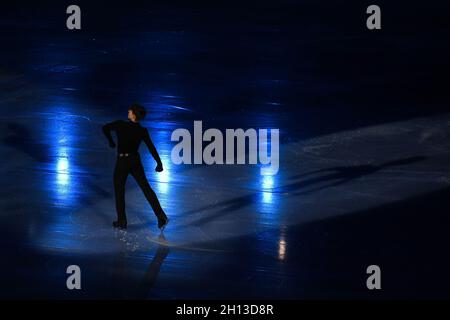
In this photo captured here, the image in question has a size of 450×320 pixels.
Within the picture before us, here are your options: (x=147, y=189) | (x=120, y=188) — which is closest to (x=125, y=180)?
(x=120, y=188)

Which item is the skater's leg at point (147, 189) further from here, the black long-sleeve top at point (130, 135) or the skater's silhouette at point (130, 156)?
the black long-sleeve top at point (130, 135)

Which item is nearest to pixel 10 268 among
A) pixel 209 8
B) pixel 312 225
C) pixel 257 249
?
pixel 257 249

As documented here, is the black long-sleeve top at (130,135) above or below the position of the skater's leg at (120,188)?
above

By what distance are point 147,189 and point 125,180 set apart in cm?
32

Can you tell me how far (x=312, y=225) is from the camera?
1353cm

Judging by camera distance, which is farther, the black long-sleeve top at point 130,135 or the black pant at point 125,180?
the black pant at point 125,180

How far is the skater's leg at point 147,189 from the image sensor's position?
13.1 meters

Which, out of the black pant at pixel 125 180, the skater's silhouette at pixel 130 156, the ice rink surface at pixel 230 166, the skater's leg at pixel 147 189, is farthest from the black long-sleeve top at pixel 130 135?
the ice rink surface at pixel 230 166

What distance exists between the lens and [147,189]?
13.2 m

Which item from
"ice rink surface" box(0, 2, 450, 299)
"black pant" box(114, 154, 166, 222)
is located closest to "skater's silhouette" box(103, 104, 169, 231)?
"black pant" box(114, 154, 166, 222)

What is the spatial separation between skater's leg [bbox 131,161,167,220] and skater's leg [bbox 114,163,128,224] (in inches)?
5.5

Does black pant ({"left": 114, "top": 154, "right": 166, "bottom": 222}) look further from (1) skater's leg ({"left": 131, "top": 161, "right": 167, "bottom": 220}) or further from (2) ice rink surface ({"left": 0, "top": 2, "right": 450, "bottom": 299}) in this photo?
(2) ice rink surface ({"left": 0, "top": 2, "right": 450, "bottom": 299})

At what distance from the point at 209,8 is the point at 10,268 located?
39.7 feet

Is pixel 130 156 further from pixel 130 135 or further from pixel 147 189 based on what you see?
pixel 147 189
